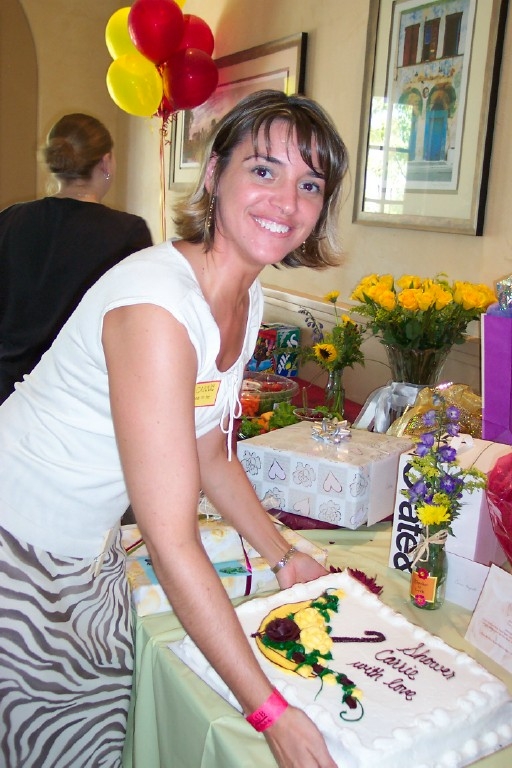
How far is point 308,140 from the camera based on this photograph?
3.26 ft

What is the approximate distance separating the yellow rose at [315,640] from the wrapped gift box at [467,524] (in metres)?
0.29

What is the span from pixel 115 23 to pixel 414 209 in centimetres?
183

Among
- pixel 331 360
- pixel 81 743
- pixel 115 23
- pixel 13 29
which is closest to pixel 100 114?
pixel 13 29

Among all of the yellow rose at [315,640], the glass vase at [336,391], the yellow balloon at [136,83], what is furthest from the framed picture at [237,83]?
the yellow rose at [315,640]

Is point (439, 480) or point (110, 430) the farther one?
point (439, 480)

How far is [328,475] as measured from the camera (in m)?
1.34

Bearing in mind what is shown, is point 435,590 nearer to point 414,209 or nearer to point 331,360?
point 331,360

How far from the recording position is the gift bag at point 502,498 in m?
0.97

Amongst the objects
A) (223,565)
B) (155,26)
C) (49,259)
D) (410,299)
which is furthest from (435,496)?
(155,26)

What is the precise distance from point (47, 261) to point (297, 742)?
1619mm

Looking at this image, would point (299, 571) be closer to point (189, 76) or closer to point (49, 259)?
point (49, 259)

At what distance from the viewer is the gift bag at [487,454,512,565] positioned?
97 centimetres

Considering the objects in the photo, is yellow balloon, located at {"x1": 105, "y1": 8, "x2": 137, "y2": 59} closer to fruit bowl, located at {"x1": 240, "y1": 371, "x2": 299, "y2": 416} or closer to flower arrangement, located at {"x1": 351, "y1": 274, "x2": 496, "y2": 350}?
fruit bowl, located at {"x1": 240, "y1": 371, "x2": 299, "y2": 416}

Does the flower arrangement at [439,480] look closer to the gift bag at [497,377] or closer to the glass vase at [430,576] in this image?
the glass vase at [430,576]
